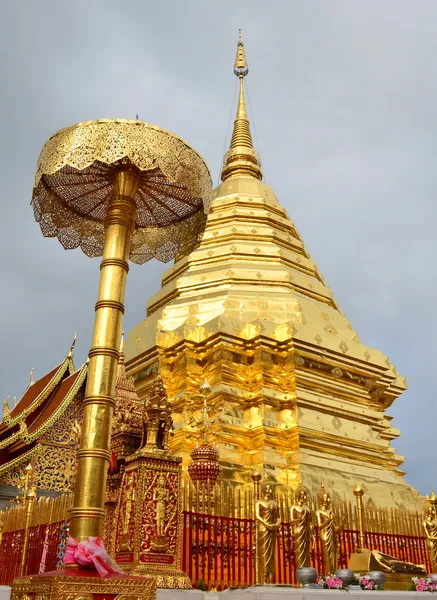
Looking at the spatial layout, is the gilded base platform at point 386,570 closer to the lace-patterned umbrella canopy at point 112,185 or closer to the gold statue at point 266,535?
the gold statue at point 266,535

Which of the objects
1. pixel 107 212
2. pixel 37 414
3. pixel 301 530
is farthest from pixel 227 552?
pixel 37 414

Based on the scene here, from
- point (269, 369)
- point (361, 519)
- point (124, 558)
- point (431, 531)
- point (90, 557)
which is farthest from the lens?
point (269, 369)

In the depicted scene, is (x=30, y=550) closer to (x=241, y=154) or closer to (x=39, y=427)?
(x=39, y=427)

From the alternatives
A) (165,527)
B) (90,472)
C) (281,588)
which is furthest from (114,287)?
(281,588)

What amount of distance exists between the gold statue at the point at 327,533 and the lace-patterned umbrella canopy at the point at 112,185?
355cm

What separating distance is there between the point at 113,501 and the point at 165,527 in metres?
0.68

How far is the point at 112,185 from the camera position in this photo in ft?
20.4

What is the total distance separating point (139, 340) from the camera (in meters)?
14.5

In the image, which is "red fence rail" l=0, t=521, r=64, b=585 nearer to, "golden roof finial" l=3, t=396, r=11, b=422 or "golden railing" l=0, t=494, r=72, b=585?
"golden railing" l=0, t=494, r=72, b=585

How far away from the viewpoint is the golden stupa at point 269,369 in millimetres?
12094

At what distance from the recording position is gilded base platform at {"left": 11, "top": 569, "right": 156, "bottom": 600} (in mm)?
3635

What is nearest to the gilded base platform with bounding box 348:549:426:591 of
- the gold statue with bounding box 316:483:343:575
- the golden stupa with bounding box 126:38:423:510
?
the gold statue with bounding box 316:483:343:575

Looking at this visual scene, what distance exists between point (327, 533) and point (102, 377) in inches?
168

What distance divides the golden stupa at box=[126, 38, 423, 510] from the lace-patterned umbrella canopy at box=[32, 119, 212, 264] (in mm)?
5433
